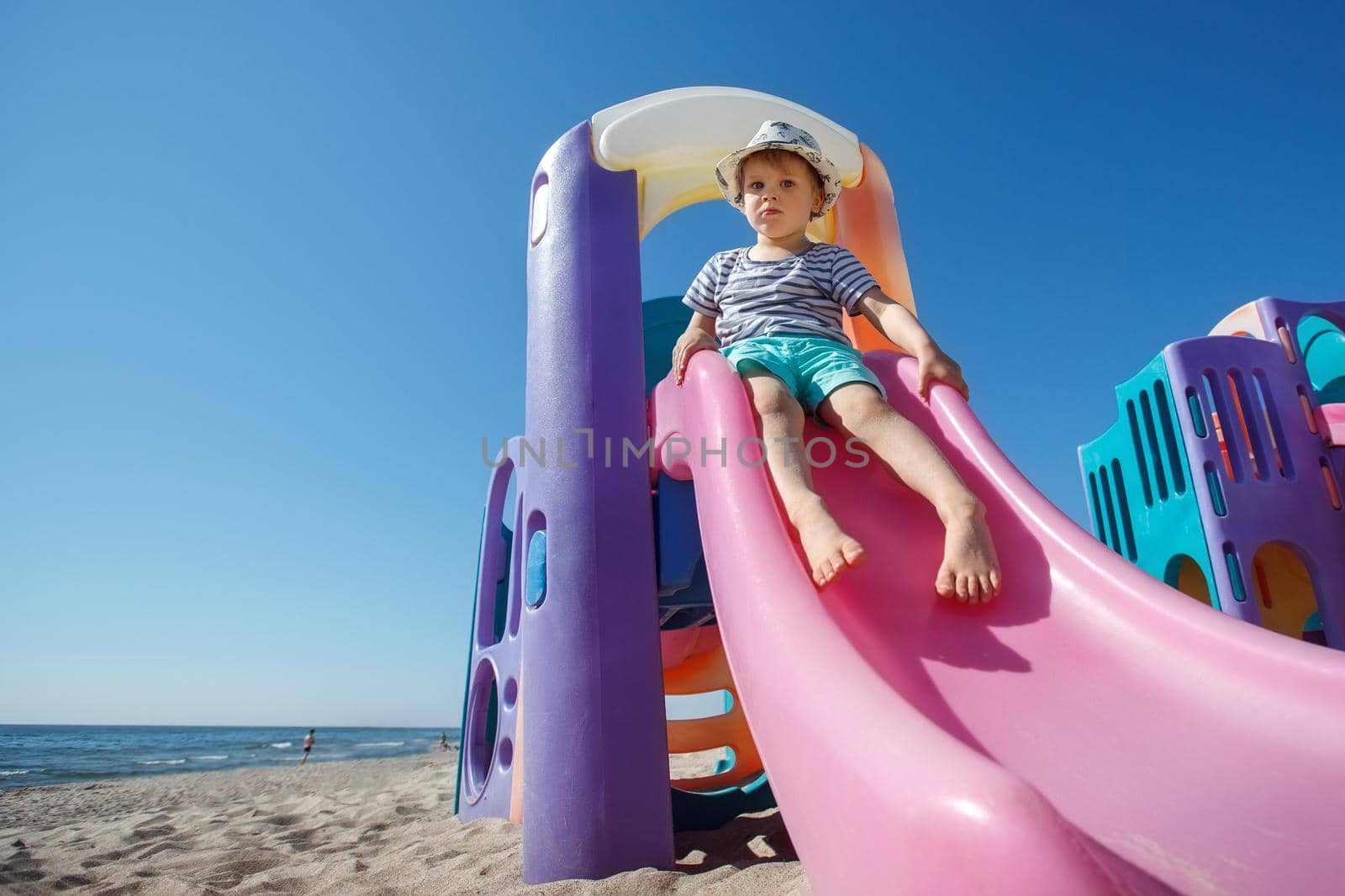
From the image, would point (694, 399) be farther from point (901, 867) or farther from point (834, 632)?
point (901, 867)

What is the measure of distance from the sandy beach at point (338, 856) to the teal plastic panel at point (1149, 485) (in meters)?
2.96

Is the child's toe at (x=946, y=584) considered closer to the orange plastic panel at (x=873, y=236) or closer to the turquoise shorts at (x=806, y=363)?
the turquoise shorts at (x=806, y=363)

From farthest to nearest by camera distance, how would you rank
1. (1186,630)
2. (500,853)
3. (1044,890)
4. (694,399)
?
(500,853) < (694,399) < (1186,630) < (1044,890)

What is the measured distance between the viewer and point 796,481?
6.08 feet

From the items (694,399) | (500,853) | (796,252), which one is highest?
(796,252)

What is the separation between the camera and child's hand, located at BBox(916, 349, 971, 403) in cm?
229

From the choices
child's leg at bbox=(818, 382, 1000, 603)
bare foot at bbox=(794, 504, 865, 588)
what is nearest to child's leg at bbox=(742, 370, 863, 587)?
bare foot at bbox=(794, 504, 865, 588)

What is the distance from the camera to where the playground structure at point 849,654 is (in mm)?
987

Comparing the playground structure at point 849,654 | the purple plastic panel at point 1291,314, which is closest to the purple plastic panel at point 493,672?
the playground structure at point 849,654

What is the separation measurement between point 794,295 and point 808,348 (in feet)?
1.01

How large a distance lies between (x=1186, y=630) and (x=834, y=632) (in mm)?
685

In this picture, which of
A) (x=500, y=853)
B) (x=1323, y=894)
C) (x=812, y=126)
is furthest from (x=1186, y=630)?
(x=812, y=126)

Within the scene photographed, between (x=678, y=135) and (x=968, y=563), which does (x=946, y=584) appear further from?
(x=678, y=135)

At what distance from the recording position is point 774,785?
1297 mm
